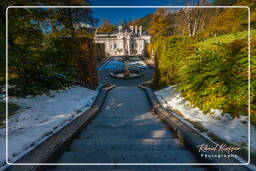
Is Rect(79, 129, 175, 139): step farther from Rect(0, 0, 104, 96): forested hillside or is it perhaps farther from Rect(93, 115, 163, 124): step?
Rect(0, 0, 104, 96): forested hillside

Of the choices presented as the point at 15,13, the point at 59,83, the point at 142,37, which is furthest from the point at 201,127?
the point at 142,37

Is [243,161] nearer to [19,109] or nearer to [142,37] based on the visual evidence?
[19,109]

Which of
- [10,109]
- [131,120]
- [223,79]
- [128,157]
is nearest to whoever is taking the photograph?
[128,157]

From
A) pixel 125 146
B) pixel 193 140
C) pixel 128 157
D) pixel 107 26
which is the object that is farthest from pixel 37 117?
pixel 107 26

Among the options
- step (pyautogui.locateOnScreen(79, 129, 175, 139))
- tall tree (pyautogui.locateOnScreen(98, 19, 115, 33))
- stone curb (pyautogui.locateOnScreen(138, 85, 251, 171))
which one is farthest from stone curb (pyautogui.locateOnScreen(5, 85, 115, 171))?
tall tree (pyautogui.locateOnScreen(98, 19, 115, 33))

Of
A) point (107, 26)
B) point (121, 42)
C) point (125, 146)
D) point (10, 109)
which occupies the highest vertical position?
point (107, 26)

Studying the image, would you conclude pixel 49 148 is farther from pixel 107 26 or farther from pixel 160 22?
pixel 107 26

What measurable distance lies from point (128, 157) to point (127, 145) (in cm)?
36

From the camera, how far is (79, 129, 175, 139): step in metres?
2.81

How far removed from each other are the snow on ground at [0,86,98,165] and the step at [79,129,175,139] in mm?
734

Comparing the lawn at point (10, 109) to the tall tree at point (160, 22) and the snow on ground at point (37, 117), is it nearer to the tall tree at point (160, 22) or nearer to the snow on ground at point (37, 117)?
the snow on ground at point (37, 117)

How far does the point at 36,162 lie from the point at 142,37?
Result: 148ft

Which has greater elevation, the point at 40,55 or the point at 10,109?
the point at 40,55

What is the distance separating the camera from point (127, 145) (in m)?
2.32
